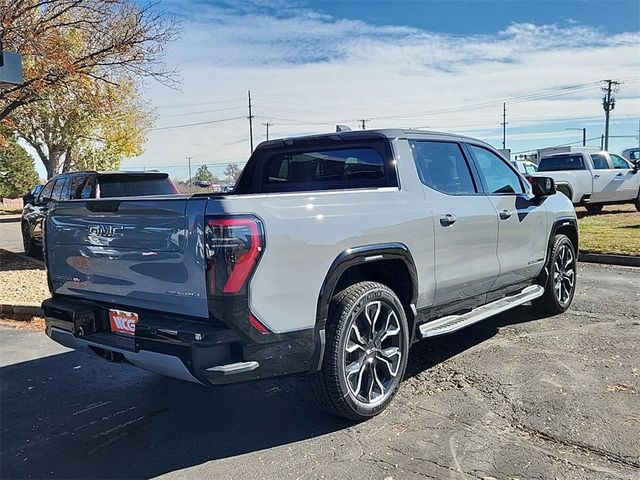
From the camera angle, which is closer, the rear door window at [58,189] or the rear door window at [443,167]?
the rear door window at [443,167]

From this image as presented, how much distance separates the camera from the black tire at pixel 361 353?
348 cm

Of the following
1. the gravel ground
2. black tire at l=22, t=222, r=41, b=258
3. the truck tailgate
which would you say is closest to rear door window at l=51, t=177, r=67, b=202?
the gravel ground

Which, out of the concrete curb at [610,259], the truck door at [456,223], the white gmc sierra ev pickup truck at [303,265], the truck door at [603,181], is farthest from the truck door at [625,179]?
the truck door at [456,223]

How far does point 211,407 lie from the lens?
13.2 feet

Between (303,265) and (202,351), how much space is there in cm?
74

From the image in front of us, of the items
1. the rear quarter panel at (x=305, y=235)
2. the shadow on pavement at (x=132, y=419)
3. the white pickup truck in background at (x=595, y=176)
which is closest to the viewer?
the rear quarter panel at (x=305, y=235)

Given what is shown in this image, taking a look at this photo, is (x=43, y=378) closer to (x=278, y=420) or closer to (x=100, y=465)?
(x=100, y=465)

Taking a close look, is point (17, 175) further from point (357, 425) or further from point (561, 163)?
point (357, 425)

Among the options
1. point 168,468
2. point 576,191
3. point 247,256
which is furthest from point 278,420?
point 576,191

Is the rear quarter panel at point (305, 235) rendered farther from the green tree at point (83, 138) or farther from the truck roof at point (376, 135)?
the green tree at point (83, 138)

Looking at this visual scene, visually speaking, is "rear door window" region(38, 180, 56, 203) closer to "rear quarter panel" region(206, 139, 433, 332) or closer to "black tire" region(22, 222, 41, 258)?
"black tire" region(22, 222, 41, 258)

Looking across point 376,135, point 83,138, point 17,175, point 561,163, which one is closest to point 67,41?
point 376,135

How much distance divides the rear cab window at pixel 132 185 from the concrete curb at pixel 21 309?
2655mm

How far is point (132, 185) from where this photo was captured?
945cm
